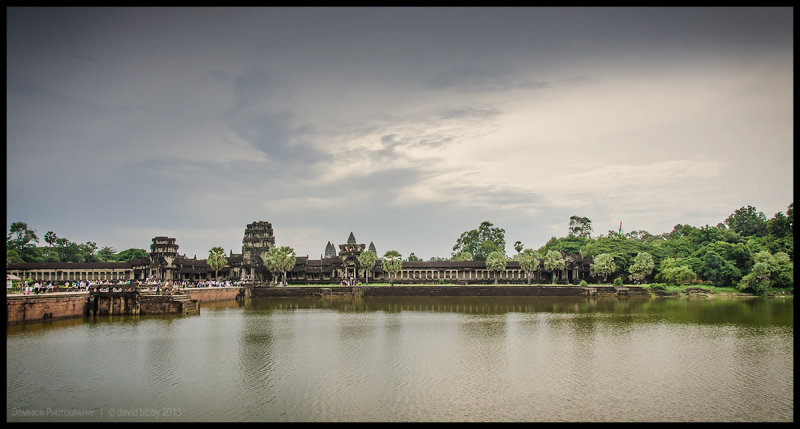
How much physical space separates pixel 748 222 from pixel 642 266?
4368 cm

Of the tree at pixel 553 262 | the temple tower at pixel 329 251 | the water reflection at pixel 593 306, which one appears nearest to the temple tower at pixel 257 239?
the water reflection at pixel 593 306

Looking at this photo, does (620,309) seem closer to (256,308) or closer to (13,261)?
(256,308)

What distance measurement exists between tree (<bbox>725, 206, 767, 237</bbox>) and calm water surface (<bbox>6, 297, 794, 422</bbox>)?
232 ft

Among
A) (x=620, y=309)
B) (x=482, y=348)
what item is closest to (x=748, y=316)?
(x=620, y=309)

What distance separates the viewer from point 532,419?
16.6m

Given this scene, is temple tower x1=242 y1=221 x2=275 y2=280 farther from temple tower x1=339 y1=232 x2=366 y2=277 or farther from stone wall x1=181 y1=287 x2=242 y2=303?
stone wall x1=181 y1=287 x2=242 y2=303

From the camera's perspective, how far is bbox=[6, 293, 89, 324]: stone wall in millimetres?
34688

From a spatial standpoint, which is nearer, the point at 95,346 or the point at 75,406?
the point at 75,406

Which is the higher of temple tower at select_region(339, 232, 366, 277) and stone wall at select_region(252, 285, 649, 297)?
temple tower at select_region(339, 232, 366, 277)

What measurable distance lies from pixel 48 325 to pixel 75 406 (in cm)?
2149

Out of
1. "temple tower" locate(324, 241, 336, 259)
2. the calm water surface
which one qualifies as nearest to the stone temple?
"temple tower" locate(324, 241, 336, 259)

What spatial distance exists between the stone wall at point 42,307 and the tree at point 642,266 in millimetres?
66306

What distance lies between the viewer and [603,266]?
74.8 metres

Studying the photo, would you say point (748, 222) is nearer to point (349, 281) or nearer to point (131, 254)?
point (349, 281)
